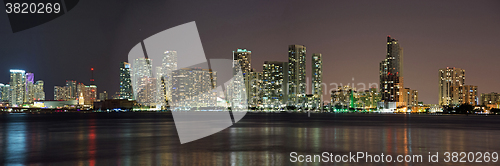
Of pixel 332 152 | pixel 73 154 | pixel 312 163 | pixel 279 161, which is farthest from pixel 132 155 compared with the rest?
pixel 332 152

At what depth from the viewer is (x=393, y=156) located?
23.5 metres

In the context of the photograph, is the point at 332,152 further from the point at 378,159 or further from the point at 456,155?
the point at 456,155

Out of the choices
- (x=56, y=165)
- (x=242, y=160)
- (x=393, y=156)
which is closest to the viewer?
(x=56, y=165)

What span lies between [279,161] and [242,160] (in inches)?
75.6

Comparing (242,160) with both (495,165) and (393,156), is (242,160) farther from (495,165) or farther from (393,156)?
(495,165)

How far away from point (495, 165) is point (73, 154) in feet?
73.5

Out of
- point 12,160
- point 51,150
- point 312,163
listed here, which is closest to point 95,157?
point 12,160

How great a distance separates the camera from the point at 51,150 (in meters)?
26.9

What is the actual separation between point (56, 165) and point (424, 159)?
18460 mm

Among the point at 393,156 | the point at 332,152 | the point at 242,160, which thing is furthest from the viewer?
the point at 332,152

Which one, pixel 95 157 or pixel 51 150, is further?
pixel 51 150

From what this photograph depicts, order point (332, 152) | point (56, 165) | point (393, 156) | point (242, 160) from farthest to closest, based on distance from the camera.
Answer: point (332, 152)
point (393, 156)
point (242, 160)
point (56, 165)

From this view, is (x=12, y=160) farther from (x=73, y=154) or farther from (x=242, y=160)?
(x=242, y=160)

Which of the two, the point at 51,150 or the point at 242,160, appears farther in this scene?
the point at 51,150
